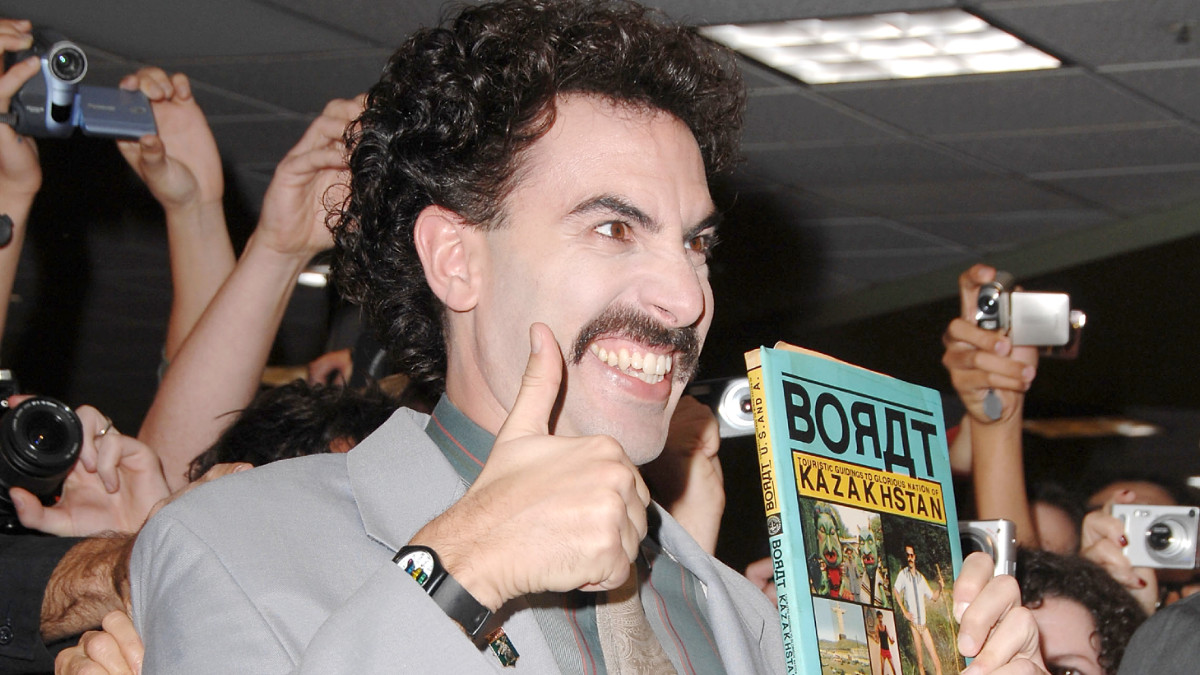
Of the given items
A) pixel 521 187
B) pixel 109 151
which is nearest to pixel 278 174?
pixel 521 187

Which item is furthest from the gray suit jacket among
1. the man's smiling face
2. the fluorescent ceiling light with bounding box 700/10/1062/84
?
the fluorescent ceiling light with bounding box 700/10/1062/84

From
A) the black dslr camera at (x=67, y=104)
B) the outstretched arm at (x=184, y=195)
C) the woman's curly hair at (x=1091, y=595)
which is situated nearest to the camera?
the woman's curly hair at (x=1091, y=595)

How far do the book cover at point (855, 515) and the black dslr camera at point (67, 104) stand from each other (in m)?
1.90

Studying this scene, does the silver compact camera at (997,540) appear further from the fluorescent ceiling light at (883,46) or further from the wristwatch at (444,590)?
the fluorescent ceiling light at (883,46)

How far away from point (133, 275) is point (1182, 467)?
765 centimetres

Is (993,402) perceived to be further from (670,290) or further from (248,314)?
(670,290)

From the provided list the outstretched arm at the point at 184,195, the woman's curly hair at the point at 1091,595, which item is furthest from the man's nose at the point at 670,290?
the outstretched arm at the point at 184,195

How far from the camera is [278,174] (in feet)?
7.56

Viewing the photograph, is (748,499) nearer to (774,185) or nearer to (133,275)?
(774,185)

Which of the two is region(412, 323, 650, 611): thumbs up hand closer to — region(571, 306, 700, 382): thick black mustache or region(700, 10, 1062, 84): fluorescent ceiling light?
region(571, 306, 700, 382): thick black mustache

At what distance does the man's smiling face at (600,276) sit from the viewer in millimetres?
1271

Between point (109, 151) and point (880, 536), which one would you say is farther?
point (109, 151)

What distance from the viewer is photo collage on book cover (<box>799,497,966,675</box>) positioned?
40.0 inches

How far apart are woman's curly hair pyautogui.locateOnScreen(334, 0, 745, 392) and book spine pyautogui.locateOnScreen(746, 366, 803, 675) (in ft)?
A: 1.52
